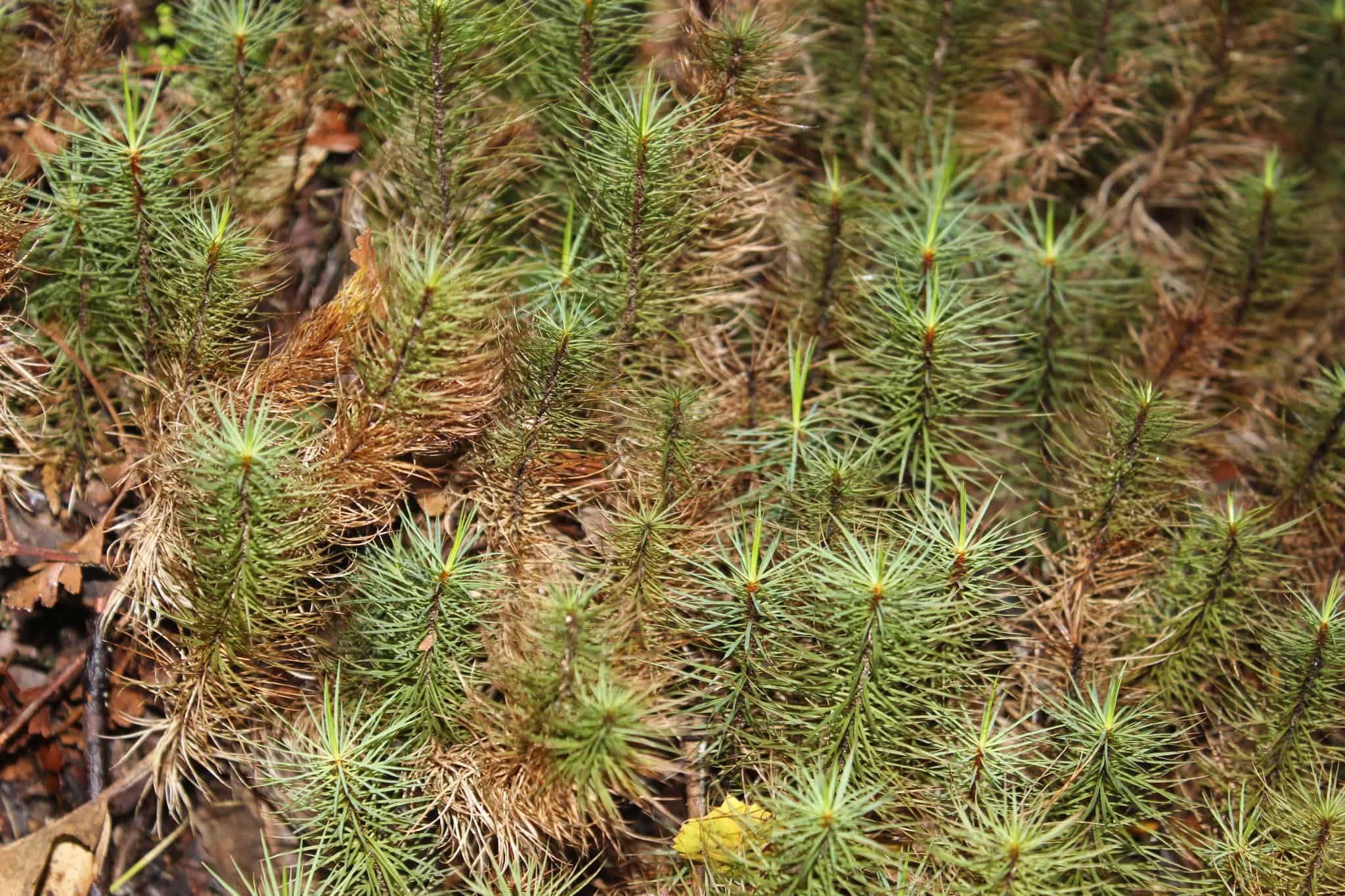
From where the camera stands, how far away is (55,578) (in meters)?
1.64

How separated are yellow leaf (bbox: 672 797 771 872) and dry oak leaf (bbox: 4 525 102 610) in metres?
1.00

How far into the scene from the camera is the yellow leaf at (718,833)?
142cm

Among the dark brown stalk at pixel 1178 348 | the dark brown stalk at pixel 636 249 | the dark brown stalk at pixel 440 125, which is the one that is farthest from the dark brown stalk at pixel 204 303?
the dark brown stalk at pixel 1178 348

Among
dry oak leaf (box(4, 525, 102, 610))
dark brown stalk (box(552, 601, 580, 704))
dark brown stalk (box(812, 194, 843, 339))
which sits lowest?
dry oak leaf (box(4, 525, 102, 610))

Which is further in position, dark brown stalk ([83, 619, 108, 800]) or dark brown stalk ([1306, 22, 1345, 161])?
dark brown stalk ([1306, 22, 1345, 161])

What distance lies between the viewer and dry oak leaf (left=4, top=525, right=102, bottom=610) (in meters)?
1.63

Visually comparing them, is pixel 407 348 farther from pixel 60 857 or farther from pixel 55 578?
pixel 60 857

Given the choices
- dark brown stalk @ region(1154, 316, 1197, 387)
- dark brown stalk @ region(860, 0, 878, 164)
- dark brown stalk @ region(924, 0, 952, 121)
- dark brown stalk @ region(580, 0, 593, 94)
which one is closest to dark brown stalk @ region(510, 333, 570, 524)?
dark brown stalk @ region(580, 0, 593, 94)

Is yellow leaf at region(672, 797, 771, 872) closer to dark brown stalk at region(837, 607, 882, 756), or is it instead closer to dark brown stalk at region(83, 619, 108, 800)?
dark brown stalk at region(837, 607, 882, 756)

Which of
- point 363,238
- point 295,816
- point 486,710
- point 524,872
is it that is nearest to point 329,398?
point 363,238

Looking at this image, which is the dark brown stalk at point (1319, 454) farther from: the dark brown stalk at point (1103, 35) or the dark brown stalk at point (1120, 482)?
the dark brown stalk at point (1103, 35)

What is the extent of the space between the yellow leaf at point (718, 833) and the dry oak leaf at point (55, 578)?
1.00 meters

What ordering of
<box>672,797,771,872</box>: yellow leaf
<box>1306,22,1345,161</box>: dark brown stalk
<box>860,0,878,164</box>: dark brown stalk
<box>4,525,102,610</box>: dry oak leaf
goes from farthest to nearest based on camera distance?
<box>1306,22,1345,161</box>: dark brown stalk
<box>860,0,878,164</box>: dark brown stalk
<box>4,525,102,610</box>: dry oak leaf
<box>672,797,771,872</box>: yellow leaf

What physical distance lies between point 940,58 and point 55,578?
1.72 meters
